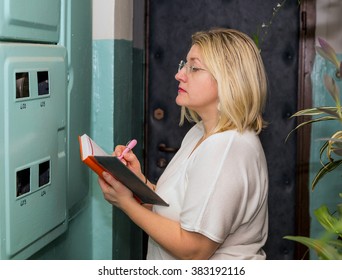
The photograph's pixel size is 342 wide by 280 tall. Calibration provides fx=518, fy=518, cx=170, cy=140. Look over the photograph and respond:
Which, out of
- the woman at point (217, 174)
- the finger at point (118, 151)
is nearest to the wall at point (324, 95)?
the woman at point (217, 174)

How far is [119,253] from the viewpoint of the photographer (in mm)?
2256

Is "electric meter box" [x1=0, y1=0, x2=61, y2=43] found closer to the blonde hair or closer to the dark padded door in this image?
the blonde hair

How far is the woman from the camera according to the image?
1.29 metres

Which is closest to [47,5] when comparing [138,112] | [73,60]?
[73,60]

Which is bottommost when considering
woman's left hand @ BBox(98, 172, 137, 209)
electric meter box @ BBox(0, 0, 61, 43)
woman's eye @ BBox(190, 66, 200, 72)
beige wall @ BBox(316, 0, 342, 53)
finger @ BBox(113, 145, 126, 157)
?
woman's left hand @ BBox(98, 172, 137, 209)

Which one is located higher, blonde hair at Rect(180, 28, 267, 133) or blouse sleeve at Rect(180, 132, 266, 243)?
blonde hair at Rect(180, 28, 267, 133)

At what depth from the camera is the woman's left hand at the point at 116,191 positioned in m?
1.41

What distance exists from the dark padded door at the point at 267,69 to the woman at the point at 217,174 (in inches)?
45.0

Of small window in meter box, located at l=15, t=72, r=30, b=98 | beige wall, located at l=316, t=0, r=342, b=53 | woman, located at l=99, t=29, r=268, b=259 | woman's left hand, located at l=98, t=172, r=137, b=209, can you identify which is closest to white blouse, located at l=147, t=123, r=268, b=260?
woman, located at l=99, t=29, r=268, b=259

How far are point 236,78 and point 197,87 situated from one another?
120 mm

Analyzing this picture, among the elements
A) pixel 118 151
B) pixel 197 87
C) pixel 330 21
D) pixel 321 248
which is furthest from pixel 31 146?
pixel 330 21

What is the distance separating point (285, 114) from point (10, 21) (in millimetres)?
1648
